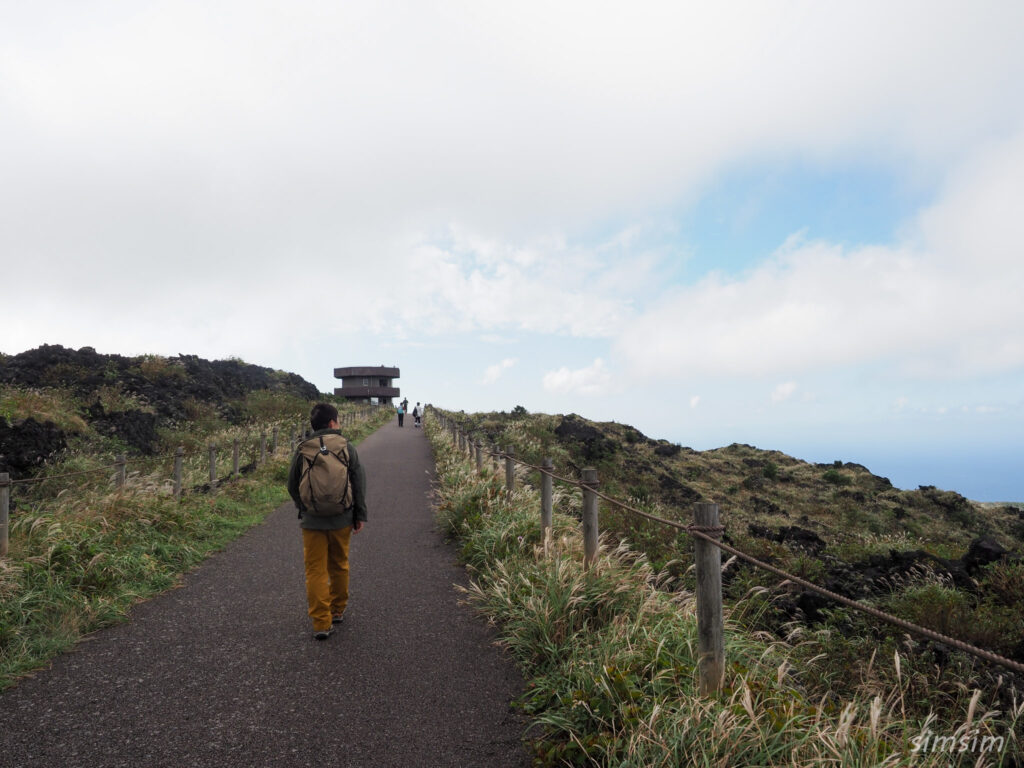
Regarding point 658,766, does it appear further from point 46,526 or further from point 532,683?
point 46,526

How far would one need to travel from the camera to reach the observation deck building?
74438mm

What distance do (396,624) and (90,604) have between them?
2834 mm

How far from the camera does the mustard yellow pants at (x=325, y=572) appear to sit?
4883 millimetres

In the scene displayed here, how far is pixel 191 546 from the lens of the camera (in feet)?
24.7

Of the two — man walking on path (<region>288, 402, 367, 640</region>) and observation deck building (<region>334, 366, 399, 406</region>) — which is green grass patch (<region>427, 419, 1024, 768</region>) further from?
observation deck building (<region>334, 366, 399, 406</region>)

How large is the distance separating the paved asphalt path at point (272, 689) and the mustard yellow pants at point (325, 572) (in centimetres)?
21

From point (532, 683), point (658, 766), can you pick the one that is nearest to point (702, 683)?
point (658, 766)

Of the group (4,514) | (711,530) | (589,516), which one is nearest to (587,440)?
(589,516)

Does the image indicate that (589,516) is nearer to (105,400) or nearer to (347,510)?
(347,510)

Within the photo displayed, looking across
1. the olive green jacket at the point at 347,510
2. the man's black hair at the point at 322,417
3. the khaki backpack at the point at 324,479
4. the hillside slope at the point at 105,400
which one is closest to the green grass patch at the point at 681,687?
the olive green jacket at the point at 347,510

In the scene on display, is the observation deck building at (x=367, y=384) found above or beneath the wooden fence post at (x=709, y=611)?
above

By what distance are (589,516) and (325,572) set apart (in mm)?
2424

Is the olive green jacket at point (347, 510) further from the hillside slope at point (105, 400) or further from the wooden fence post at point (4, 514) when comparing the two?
the hillside slope at point (105, 400)

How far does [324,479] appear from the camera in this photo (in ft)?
15.9
